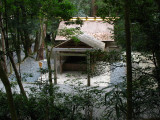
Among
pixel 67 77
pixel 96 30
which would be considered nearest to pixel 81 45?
pixel 67 77

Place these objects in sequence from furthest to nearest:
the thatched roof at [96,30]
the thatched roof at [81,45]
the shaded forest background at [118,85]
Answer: the thatched roof at [96,30] → the thatched roof at [81,45] → the shaded forest background at [118,85]

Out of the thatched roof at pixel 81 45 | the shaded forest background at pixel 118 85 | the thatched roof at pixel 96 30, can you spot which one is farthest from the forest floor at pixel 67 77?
the shaded forest background at pixel 118 85

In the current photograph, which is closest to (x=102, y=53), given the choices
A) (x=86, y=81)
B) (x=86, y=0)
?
(x=86, y=81)

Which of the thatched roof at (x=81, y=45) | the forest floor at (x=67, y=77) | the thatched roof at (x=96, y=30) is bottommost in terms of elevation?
the forest floor at (x=67, y=77)

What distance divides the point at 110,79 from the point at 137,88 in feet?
18.7

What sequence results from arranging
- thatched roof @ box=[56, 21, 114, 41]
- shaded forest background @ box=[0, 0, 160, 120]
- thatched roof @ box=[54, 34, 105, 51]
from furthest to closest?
thatched roof @ box=[56, 21, 114, 41] < thatched roof @ box=[54, 34, 105, 51] < shaded forest background @ box=[0, 0, 160, 120]

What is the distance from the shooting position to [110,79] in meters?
9.94

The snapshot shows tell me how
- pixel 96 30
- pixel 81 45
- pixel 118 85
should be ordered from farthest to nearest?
pixel 96 30 < pixel 81 45 < pixel 118 85

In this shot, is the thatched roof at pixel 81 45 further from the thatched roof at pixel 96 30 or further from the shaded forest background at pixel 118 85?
the shaded forest background at pixel 118 85

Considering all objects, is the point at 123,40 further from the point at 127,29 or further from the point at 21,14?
the point at 21,14

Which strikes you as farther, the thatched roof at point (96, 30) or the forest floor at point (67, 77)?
the thatched roof at point (96, 30)

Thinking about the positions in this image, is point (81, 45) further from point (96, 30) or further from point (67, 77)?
point (96, 30)

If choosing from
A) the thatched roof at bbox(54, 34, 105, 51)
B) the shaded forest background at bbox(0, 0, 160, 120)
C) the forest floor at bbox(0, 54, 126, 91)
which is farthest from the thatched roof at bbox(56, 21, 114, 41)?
the shaded forest background at bbox(0, 0, 160, 120)

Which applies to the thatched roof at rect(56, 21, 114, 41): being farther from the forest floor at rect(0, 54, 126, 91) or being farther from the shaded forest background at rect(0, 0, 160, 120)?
the shaded forest background at rect(0, 0, 160, 120)
